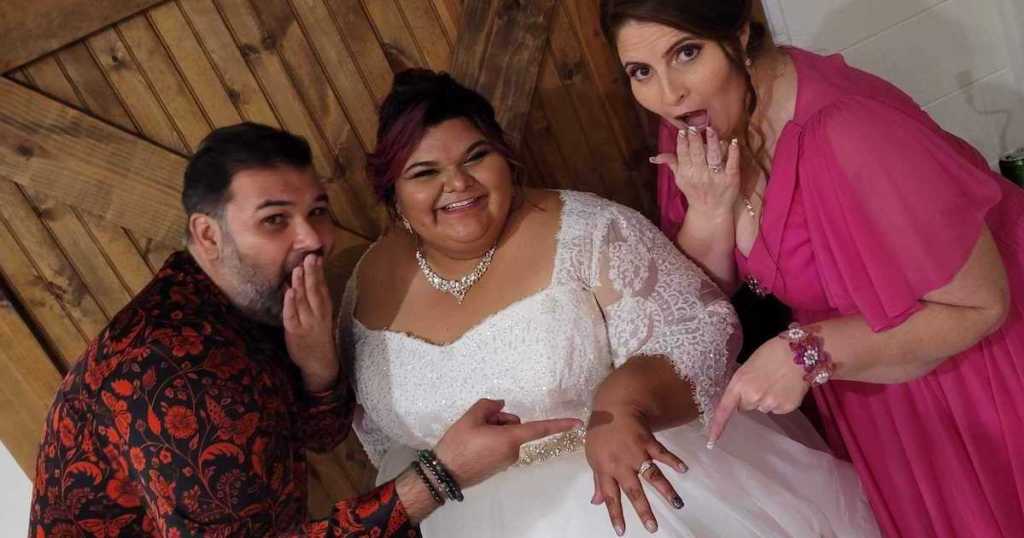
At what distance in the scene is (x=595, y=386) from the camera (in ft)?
5.56

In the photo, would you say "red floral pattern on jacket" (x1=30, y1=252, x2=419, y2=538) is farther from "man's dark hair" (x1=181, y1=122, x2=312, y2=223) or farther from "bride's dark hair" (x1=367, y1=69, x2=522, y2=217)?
"bride's dark hair" (x1=367, y1=69, x2=522, y2=217)

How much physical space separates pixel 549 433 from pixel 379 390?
1.63ft

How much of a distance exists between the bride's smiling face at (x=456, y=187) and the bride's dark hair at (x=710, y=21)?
350mm

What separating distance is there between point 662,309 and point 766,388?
0.27 meters

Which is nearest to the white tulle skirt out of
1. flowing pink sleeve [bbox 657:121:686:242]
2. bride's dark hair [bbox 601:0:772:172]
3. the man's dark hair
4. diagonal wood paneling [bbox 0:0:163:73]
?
flowing pink sleeve [bbox 657:121:686:242]

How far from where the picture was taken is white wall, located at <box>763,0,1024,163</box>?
2291 millimetres

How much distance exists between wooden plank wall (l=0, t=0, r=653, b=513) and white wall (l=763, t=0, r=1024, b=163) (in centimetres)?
54

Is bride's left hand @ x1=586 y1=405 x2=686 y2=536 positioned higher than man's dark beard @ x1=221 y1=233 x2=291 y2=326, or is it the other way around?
man's dark beard @ x1=221 y1=233 x2=291 y2=326

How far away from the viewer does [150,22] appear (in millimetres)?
2020

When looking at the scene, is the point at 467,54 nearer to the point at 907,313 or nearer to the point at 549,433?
the point at 549,433

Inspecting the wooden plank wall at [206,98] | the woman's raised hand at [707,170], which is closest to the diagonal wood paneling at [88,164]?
the wooden plank wall at [206,98]

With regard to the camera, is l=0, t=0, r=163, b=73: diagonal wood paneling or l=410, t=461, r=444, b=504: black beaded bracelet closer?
l=410, t=461, r=444, b=504: black beaded bracelet

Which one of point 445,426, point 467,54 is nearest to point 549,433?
point 445,426

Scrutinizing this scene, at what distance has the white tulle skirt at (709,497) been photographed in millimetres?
1527
